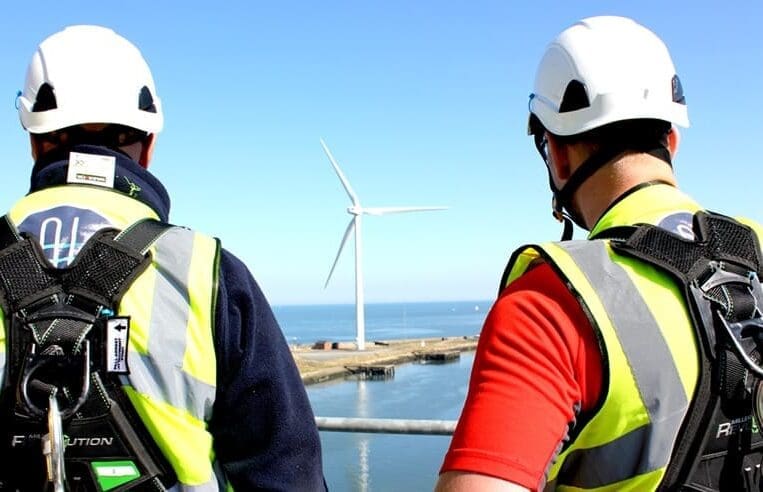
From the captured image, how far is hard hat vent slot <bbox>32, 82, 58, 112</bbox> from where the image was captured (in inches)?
95.1

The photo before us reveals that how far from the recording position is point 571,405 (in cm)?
166

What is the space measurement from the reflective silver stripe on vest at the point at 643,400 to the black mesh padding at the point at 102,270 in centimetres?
120

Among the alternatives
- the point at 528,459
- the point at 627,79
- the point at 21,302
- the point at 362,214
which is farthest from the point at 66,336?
the point at 362,214

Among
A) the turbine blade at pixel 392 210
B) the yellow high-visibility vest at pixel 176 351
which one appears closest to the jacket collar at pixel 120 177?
the yellow high-visibility vest at pixel 176 351

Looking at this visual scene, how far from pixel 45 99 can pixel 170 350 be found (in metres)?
0.97

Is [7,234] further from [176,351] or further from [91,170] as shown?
[176,351]

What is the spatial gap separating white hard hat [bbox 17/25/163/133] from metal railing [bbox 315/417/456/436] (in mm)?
1791

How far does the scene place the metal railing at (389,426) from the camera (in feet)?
11.4

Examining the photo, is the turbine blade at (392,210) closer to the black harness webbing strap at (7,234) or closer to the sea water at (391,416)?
the sea water at (391,416)

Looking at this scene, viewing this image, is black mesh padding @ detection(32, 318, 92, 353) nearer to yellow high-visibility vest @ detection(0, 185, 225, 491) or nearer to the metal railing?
yellow high-visibility vest @ detection(0, 185, 225, 491)

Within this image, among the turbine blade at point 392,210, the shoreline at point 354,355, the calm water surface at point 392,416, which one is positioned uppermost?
the turbine blade at point 392,210

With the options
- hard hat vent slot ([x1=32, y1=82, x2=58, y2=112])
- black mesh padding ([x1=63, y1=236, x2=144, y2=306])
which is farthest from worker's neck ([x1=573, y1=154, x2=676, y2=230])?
hard hat vent slot ([x1=32, y1=82, x2=58, y2=112])

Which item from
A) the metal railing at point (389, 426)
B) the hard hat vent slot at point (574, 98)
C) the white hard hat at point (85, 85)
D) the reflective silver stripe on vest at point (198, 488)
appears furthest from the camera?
the metal railing at point (389, 426)

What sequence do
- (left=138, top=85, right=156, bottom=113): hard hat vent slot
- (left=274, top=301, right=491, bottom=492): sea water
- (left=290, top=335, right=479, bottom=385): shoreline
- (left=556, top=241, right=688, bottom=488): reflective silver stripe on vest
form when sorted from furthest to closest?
(left=290, top=335, right=479, bottom=385): shoreline → (left=274, top=301, right=491, bottom=492): sea water → (left=138, top=85, right=156, bottom=113): hard hat vent slot → (left=556, top=241, right=688, bottom=488): reflective silver stripe on vest
